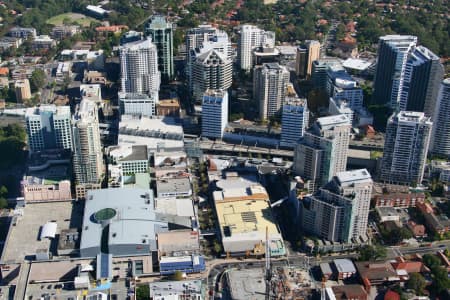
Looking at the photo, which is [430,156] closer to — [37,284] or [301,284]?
[301,284]

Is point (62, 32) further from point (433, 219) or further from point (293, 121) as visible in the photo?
point (433, 219)

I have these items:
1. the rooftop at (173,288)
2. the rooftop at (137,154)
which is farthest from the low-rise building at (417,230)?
the rooftop at (137,154)

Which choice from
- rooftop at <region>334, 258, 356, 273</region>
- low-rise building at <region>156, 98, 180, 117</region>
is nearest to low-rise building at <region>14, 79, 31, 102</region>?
low-rise building at <region>156, 98, 180, 117</region>

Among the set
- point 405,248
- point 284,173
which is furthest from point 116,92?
point 405,248

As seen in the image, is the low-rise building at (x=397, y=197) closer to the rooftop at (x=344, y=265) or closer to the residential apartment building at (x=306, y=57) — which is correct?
the rooftop at (x=344, y=265)

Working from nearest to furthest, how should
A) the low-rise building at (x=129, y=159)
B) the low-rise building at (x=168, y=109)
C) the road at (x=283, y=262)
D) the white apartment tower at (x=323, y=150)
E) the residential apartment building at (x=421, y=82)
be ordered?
the road at (x=283, y=262)
the white apartment tower at (x=323, y=150)
the low-rise building at (x=129, y=159)
the residential apartment building at (x=421, y=82)
the low-rise building at (x=168, y=109)

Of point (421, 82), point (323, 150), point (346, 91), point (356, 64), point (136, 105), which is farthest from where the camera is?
point (356, 64)

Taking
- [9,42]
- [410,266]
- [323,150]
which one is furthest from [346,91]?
[9,42]
